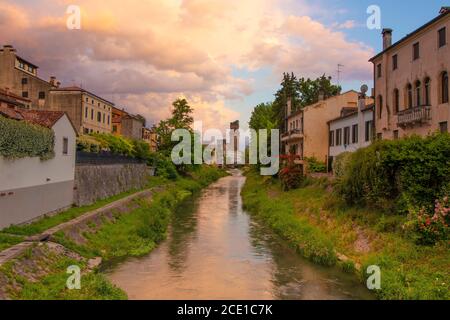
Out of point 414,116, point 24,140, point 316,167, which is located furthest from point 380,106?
point 24,140

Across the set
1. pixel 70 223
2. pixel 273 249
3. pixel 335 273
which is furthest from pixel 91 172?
pixel 335 273

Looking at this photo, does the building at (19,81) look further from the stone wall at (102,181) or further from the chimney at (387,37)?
the chimney at (387,37)

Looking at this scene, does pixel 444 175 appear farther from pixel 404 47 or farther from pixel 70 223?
pixel 70 223

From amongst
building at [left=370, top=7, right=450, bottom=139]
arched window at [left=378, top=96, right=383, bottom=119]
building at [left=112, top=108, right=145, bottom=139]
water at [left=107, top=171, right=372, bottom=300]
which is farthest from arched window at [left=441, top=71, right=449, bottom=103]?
building at [left=112, top=108, right=145, bottom=139]

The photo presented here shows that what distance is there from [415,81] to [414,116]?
2.28 m

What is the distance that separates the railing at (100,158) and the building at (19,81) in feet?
47.0

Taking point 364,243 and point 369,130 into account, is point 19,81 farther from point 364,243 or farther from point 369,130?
point 364,243

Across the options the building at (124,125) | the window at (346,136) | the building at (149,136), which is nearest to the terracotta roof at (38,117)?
the window at (346,136)

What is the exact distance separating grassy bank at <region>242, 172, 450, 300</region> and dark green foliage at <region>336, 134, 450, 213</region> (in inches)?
34.7

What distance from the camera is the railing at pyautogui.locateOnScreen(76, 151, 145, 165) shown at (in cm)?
2976

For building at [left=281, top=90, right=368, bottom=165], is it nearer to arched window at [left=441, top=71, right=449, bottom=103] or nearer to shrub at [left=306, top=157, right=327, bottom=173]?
shrub at [left=306, top=157, right=327, bottom=173]

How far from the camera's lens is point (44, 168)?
22.7 meters

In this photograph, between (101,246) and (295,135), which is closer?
(101,246)

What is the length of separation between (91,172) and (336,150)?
23100mm
